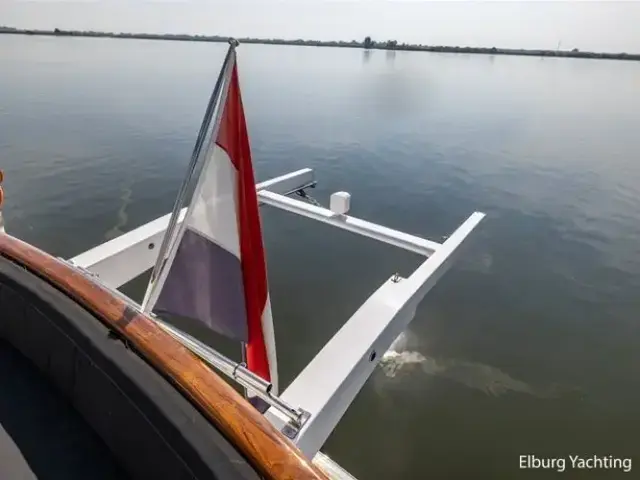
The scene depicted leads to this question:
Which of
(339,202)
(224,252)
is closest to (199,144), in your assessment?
(224,252)

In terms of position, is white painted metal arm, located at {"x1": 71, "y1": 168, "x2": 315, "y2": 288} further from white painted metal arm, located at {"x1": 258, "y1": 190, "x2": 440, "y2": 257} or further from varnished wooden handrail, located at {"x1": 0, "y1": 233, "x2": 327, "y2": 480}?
varnished wooden handrail, located at {"x1": 0, "y1": 233, "x2": 327, "y2": 480}

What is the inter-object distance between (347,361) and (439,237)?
6.52 m

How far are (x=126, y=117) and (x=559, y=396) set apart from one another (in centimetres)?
2049

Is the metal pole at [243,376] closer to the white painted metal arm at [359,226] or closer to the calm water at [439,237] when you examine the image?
the calm water at [439,237]

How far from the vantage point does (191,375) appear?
1411 mm

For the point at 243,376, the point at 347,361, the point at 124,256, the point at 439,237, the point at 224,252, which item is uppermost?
the point at 224,252

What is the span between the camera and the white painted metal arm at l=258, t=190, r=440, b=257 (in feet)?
19.3

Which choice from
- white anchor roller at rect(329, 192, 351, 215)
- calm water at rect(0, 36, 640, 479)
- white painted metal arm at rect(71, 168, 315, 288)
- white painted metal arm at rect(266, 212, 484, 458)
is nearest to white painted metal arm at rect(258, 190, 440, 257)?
white anchor roller at rect(329, 192, 351, 215)

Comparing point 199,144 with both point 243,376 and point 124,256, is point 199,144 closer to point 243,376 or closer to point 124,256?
point 243,376

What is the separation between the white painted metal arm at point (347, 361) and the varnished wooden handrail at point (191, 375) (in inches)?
66.5

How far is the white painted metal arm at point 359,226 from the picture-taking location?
5.88 meters

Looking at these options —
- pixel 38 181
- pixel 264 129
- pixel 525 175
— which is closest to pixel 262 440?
pixel 38 181

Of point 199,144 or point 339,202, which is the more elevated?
point 199,144

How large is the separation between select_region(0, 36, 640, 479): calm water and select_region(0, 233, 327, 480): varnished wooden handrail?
3.68 meters
